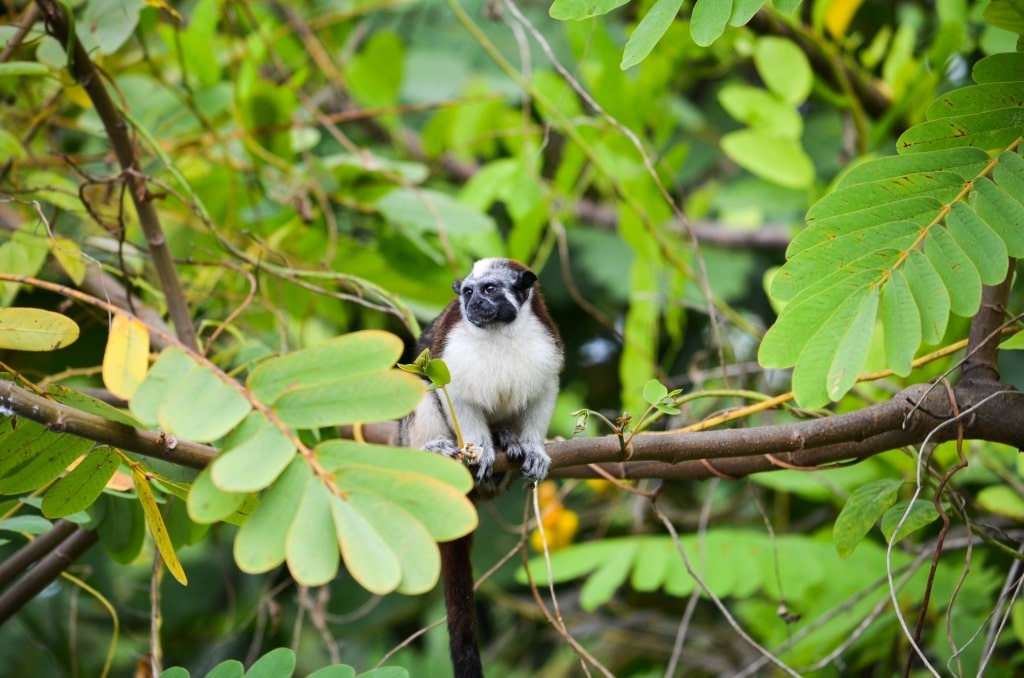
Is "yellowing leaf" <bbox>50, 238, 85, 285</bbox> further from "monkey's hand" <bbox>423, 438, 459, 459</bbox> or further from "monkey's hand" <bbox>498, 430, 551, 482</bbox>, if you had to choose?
"monkey's hand" <bbox>498, 430, 551, 482</bbox>

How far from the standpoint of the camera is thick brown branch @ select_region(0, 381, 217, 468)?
5.62 feet

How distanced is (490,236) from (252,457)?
2572 mm

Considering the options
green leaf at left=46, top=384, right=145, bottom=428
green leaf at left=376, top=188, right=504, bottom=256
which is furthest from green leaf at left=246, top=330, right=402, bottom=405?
green leaf at left=376, top=188, right=504, bottom=256

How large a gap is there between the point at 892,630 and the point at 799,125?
188cm

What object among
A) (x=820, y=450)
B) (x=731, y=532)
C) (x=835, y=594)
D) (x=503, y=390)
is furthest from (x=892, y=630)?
(x=503, y=390)

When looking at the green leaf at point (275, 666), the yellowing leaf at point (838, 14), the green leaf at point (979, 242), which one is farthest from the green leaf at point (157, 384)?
the yellowing leaf at point (838, 14)

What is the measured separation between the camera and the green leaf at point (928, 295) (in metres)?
1.93

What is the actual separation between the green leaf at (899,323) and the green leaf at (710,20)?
0.58m

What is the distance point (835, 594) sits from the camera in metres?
3.61

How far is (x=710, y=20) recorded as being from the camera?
6.72 ft

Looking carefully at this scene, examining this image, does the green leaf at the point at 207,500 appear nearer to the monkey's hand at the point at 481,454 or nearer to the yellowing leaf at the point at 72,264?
the monkey's hand at the point at 481,454

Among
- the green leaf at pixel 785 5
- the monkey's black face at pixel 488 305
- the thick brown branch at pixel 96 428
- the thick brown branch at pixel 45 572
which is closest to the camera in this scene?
the thick brown branch at pixel 96 428

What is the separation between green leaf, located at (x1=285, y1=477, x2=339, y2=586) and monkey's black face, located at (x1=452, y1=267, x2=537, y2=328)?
1.46 metres

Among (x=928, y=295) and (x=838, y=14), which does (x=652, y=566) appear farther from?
(x=838, y=14)
